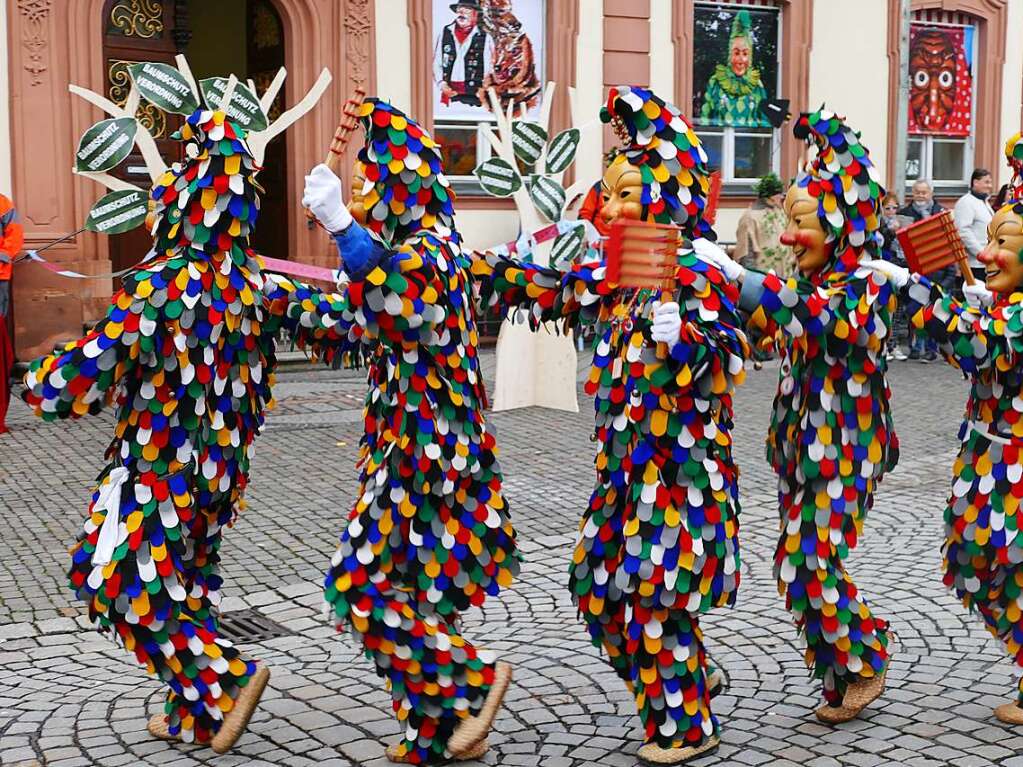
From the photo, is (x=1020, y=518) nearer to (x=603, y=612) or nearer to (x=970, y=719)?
(x=970, y=719)

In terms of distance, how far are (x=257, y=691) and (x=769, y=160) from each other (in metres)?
13.1

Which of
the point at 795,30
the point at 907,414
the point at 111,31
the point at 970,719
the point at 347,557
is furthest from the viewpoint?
the point at 795,30

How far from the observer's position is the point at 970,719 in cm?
440

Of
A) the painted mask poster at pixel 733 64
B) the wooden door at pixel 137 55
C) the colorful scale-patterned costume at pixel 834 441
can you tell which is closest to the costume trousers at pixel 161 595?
the colorful scale-patterned costume at pixel 834 441

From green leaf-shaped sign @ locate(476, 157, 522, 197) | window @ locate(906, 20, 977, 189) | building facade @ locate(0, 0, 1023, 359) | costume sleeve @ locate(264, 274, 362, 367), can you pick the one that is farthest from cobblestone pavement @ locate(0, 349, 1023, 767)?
window @ locate(906, 20, 977, 189)

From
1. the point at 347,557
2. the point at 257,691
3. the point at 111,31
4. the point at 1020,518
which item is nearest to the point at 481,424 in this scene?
the point at 347,557

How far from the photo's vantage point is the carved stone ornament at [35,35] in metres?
11.8

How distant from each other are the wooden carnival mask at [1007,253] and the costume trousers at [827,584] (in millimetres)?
737

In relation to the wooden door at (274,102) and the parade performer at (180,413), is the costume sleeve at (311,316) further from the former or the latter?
the wooden door at (274,102)

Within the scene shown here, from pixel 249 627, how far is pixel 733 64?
463 inches

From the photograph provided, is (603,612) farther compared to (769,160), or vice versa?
(769,160)

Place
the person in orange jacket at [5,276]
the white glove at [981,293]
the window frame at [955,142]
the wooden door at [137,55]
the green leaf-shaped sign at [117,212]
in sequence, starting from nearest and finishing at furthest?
the white glove at [981,293], the green leaf-shaped sign at [117,212], the person in orange jacket at [5,276], the wooden door at [137,55], the window frame at [955,142]

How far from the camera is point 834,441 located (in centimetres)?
428

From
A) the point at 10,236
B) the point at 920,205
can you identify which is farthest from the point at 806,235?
the point at 920,205
